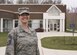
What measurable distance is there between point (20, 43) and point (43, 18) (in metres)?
56.8

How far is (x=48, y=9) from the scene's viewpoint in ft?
203

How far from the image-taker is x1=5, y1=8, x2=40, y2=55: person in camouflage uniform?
14.4 ft

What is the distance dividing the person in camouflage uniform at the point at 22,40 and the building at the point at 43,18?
2153 inches

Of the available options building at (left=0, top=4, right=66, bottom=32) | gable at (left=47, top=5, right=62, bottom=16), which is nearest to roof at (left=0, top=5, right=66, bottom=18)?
building at (left=0, top=4, right=66, bottom=32)

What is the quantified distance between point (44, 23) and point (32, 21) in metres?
3.21

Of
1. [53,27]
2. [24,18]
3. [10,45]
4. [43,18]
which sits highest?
[43,18]

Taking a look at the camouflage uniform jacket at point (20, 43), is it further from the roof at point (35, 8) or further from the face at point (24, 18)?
the roof at point (35, 8)

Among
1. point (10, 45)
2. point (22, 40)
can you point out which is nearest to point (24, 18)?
point (22, 40)

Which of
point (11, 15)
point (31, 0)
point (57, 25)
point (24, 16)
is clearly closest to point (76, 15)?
point (31, 0)

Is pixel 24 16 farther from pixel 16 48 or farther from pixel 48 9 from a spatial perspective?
pixel 48 9

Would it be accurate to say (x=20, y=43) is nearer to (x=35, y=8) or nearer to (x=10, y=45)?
(x=10, y=45)

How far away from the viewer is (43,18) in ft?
201

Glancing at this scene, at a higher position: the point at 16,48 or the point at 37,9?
the point at 37,9

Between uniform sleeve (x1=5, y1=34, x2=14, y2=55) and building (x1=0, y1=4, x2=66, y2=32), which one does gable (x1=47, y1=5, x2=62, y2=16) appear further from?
uniform sleeve (x1=5, y1=34, x2=14, y2=55)
